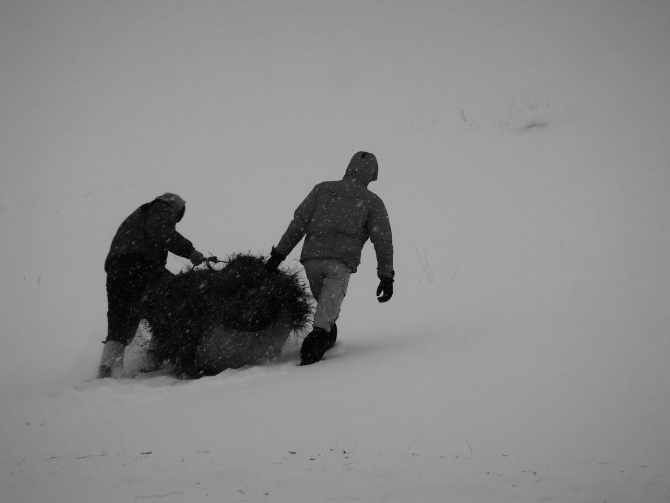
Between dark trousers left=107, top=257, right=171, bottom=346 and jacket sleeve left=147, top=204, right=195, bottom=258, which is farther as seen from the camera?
jacket sleeve left=147, top=204, right=195, bottom=258

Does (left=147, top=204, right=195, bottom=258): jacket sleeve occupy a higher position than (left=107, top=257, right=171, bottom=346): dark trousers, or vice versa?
(left=147, top=204, right=195, bottom=258): jacket sleeve

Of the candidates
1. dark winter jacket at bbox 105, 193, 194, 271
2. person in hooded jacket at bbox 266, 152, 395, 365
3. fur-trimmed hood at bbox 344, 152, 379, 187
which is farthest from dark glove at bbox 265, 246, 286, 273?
fur-trimmed hood at bbox 344, 152, 379, 187

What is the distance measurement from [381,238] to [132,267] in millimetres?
2100

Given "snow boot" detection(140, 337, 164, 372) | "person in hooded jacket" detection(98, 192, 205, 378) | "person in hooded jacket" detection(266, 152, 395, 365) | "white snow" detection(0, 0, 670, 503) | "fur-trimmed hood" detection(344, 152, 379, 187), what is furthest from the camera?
"fur-trimmed hood" detection(344, 152, 379, 187)

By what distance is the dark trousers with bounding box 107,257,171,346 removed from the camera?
469 centimetres

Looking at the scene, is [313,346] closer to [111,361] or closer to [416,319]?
[111,361]

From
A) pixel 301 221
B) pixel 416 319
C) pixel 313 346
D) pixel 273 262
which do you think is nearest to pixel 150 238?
pixel 273 262

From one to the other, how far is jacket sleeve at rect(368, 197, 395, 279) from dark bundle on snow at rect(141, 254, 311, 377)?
2.59 ft

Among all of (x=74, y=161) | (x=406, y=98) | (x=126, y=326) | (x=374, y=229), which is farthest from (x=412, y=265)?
(x=406, y=98)

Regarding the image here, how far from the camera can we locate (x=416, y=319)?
230 inches

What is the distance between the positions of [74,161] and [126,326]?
12.6m

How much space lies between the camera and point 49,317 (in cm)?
689

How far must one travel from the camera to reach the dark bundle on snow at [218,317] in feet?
14.2

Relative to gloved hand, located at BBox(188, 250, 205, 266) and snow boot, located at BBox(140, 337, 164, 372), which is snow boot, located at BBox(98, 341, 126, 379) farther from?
gloved hand, located at BBox(188, 250, 205, 266)
